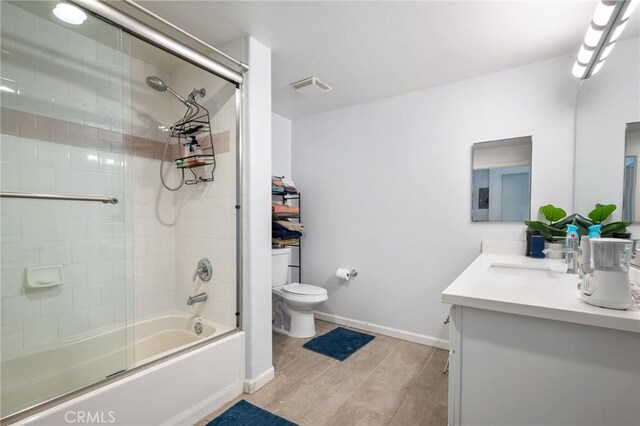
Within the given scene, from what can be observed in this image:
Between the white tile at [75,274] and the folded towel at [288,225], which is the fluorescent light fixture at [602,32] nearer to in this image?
the folded towel at [288,225]

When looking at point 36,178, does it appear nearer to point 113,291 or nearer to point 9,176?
point 9,176

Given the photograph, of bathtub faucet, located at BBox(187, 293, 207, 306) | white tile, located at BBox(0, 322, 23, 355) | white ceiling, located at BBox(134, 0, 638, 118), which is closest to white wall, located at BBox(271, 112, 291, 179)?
white ceiling, located at BBox(134, 0, 638, 118)

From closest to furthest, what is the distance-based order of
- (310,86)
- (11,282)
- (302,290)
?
(11,282), (310,86), (302,290)

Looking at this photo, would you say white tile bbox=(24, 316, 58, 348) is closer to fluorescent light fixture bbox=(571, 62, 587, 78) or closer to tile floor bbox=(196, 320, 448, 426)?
tile floor bbox=(196, 320, 448, 426)

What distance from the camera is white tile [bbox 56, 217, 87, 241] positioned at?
69.1 inches

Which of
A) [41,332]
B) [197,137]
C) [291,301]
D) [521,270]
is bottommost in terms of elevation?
[291,301]

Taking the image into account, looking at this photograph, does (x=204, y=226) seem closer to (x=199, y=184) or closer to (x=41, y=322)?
(x=199, y=184)

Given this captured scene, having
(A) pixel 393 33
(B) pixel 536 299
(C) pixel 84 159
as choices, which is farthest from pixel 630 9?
(C) pixel 84 159

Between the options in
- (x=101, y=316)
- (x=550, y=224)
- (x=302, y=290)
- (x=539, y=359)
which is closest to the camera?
(x=539, y=359)

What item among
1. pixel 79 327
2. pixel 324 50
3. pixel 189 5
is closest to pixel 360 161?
pixel 324 50

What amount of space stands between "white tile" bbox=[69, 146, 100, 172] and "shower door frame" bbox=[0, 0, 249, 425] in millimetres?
839

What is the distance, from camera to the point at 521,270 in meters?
1.72

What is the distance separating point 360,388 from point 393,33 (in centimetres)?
228

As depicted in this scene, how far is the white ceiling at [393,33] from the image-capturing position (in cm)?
160
